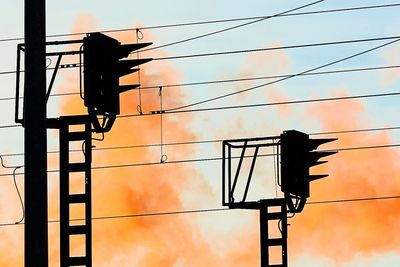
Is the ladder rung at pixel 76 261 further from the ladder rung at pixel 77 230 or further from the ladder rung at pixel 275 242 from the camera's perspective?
the ladder rung at pixel 275 242

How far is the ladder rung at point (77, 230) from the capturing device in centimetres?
1683

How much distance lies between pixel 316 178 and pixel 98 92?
8.77 metres

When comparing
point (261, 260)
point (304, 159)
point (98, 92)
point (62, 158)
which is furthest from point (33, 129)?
point (261, 260)

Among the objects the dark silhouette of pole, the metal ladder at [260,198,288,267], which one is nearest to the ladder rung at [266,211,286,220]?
the metal ladder at [260,198,288,267]

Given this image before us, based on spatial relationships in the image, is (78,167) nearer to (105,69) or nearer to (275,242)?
(105,69)

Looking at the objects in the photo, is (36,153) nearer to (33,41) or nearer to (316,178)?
(33,41)

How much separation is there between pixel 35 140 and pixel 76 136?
869cm

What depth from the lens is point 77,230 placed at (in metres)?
16.9

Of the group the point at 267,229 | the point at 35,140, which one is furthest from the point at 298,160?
the point at 35,140

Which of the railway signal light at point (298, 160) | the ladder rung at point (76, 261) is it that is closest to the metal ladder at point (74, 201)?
the ladder rung at point (76, 261)

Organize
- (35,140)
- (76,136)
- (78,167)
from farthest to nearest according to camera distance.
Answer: (76,136), (78,167), (35,140)

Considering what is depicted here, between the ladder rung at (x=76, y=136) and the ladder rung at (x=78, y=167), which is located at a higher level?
the ladder rung at (x=76, y=136)

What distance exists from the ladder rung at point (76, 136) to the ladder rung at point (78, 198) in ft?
3.12

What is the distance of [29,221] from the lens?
8750 millimetres
